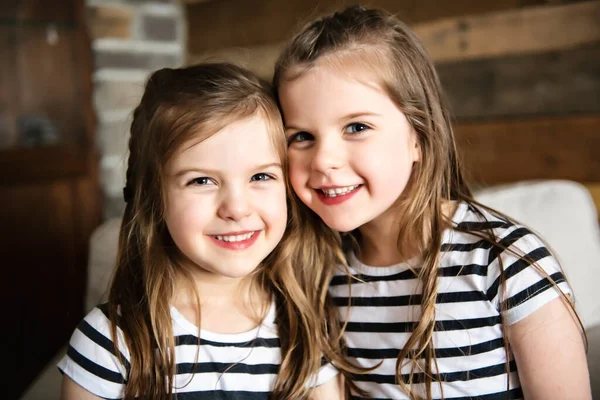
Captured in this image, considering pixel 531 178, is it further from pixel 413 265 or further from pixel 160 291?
pixel 160 291

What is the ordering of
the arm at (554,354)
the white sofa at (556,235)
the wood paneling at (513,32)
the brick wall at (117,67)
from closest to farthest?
the arm at (554,354) → the white sofa at (556,235) → the wood paneling at (513,32) → the brick wall at (117,67)

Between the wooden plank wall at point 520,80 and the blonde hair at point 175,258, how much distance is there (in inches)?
24.8

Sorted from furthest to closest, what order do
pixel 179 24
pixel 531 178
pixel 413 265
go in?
pixel 179 24 → pixel 531 178 → pixel 413 265

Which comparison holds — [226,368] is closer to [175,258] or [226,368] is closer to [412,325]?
[175,258]

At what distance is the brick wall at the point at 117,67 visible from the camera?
2330mm

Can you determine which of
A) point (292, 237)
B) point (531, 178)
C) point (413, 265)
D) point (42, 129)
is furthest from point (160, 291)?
point (42, 129)

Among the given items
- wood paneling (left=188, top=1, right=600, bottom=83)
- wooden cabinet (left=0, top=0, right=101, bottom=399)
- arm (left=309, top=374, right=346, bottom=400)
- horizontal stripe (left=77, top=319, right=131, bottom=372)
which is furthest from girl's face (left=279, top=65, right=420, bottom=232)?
wooden cabinet (left=0, top=0, right=101, bottom=399)

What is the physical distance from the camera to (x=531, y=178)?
192cm

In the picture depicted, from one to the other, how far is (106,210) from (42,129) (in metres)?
0.40

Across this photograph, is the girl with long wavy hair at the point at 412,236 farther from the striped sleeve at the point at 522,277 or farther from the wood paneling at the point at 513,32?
the wood paneling at the point at 513,32

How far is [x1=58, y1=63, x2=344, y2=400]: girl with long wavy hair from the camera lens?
3.54ft

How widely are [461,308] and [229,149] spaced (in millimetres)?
520

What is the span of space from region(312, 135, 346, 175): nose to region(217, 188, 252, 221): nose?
15 centimetres

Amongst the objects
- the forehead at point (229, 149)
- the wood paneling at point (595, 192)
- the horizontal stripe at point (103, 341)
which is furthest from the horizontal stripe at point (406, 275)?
the wood paneling at point (595, 192)
